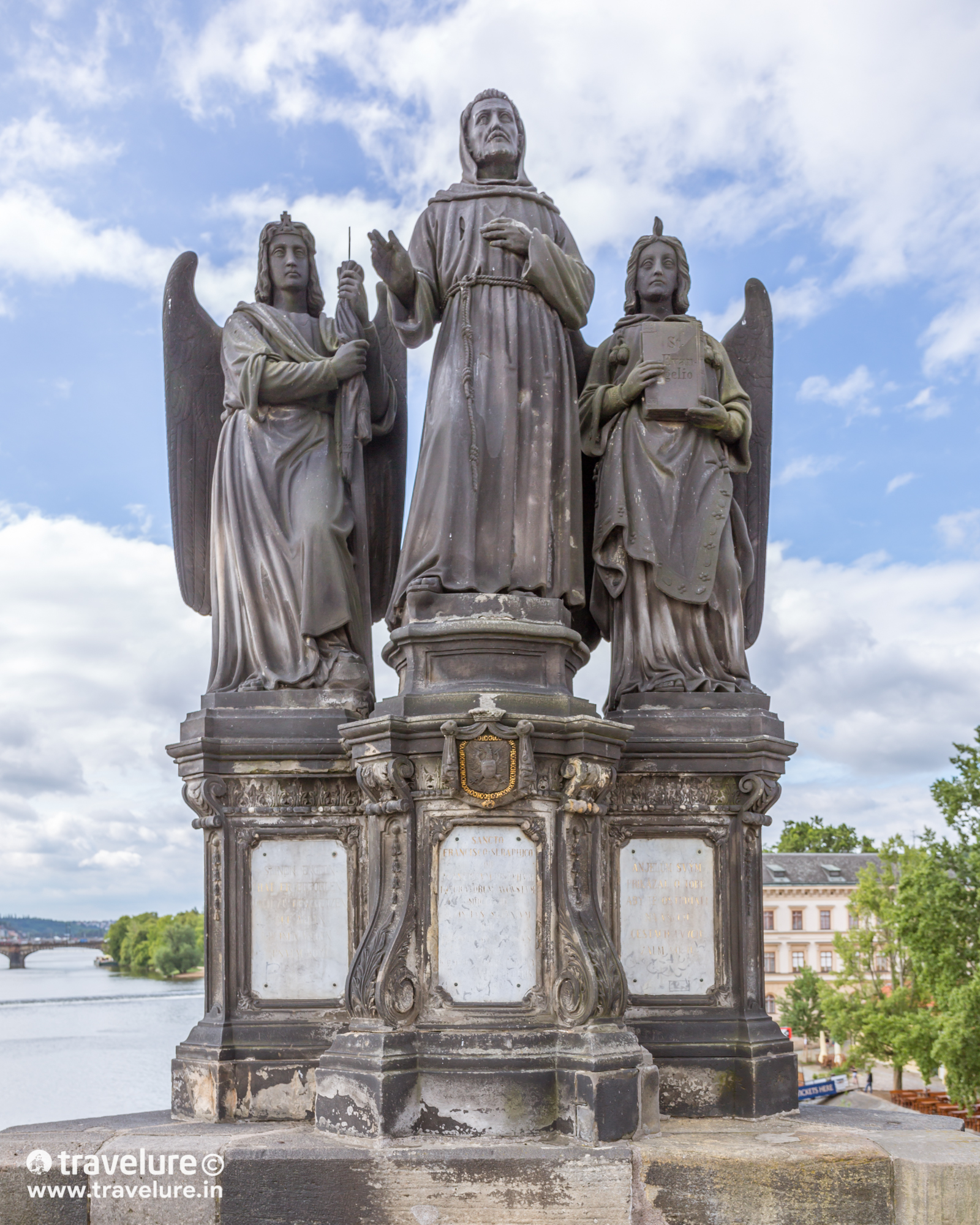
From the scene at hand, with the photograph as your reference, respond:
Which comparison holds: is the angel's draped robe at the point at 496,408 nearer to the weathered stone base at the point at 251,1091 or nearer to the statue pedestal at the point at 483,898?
the statue pedestal at the point at 483,898

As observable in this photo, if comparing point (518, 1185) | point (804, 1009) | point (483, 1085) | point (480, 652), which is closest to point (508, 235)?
point (480, 652)

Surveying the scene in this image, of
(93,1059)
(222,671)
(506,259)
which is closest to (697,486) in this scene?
(506,259)

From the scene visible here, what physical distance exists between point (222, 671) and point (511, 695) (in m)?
2.36

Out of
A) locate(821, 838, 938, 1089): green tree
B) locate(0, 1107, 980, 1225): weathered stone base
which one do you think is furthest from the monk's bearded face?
locate(821, 838, 938, 1089): green tree

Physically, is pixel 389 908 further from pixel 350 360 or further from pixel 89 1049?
pixel 89 1049

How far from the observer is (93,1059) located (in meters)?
24.2

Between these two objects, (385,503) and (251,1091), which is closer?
(251,1091)

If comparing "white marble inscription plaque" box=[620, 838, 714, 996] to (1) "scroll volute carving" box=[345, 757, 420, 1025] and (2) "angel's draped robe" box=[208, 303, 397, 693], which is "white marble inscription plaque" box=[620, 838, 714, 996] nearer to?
(1) "scroll volute carving" box=[345, 757, 420, 1025]

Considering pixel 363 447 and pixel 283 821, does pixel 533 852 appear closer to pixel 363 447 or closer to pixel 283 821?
pixel 283 821

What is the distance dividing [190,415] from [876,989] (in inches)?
1697

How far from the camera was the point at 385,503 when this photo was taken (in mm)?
9445

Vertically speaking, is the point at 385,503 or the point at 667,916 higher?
the point at 385,503

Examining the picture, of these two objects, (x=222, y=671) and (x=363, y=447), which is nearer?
(x=222, y=671)

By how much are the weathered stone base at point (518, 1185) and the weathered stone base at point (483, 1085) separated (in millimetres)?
117
